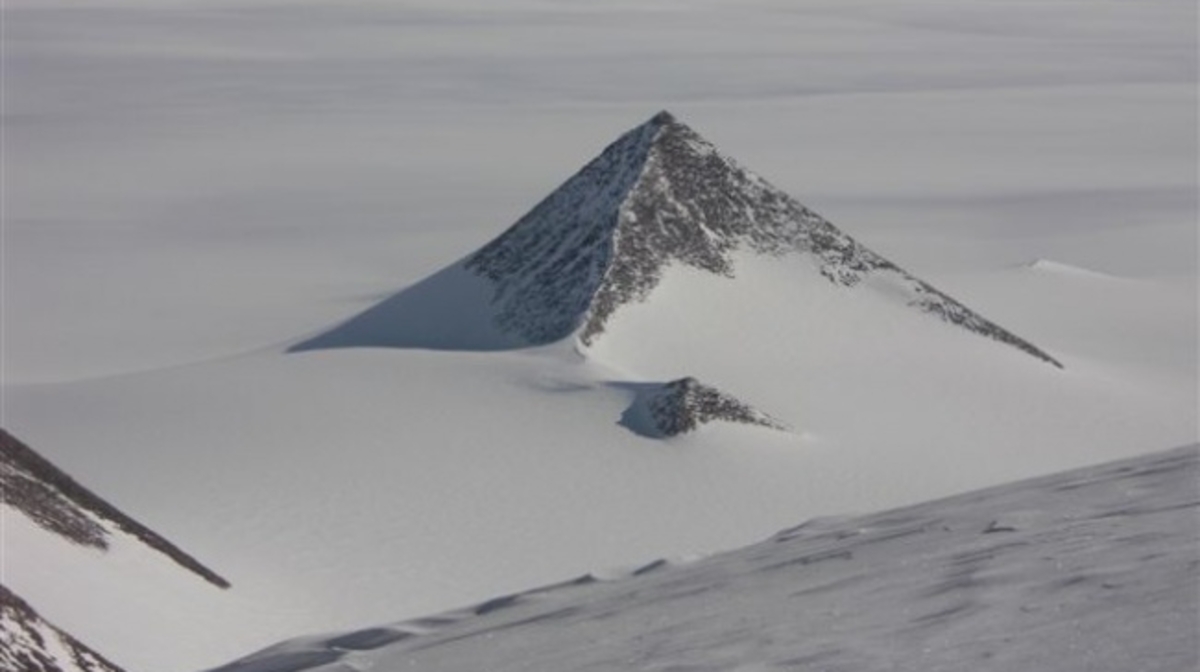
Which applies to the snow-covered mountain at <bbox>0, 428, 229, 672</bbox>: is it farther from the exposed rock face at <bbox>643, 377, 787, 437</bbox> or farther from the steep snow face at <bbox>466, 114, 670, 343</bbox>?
the steep snow face at <bbox>466, 114, 670, 343</bbox>

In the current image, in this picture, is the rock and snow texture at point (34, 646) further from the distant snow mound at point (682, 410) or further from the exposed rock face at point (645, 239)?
the exposed rock face at point (645, 239)

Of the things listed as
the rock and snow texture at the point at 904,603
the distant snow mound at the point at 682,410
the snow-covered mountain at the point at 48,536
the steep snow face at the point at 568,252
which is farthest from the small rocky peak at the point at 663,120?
the rock and snow texture at the point at 904,603

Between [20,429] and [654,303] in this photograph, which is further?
[654,303]

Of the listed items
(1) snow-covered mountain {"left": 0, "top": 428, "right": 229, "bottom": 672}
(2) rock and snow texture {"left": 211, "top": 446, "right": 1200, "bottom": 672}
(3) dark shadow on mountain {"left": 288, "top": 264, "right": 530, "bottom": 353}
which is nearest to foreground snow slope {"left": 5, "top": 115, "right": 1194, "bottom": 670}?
(3) dark shadow on mountain {"left": 288, "top": 264, "right": 530, "bottom": 353}

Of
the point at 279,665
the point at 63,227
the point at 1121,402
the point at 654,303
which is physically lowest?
the point at 279,665

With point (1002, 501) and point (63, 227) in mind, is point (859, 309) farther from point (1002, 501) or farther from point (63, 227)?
point (63, 227)

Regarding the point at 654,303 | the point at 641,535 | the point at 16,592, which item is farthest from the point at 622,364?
the point at 16,592
